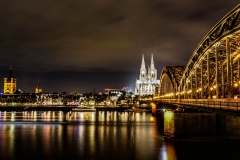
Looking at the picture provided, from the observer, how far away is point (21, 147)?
46.1 m

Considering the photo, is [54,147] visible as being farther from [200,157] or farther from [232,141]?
[232,141]

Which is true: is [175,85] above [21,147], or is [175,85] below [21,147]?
above

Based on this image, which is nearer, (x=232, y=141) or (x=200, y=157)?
(x=200, y=157)

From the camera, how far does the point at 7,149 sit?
4459cm

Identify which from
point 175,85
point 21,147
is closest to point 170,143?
point 21,147

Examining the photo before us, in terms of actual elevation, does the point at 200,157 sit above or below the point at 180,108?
below

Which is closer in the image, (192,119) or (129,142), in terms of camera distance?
(192,119)

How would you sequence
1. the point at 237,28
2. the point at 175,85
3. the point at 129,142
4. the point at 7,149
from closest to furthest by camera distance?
the point at 237,28 < the point at 7,149 < the point at 129,142 < the point at 175,85

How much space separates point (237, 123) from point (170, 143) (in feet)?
32.0

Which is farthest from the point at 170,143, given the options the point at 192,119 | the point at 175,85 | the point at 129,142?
the point at 175,85

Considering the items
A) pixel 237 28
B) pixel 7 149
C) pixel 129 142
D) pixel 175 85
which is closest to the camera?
pixel 237 28

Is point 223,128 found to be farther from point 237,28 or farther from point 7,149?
point 7,149

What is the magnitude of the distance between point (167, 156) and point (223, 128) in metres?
11.7

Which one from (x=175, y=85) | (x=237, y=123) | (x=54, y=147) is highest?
(x=175, y=85)
